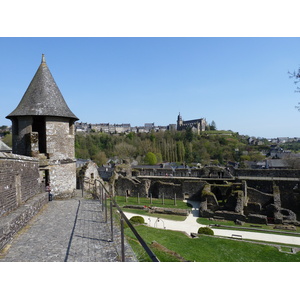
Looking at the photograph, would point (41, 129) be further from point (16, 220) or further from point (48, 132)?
point (16, 220)

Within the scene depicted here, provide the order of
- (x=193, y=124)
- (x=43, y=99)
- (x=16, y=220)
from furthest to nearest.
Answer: (x=193, y=124) < (x=43, y=99) < (x=16, y=220)

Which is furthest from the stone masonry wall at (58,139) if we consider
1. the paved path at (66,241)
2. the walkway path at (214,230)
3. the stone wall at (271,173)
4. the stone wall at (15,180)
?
the stone wall at (271,173)

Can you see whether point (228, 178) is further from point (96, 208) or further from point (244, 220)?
point (96, 208)

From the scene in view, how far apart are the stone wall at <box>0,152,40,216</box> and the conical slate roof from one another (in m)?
2.76

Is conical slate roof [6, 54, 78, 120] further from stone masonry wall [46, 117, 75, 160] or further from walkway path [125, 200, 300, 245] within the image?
walkway path [125, 200, 300, 245]

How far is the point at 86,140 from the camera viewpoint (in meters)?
70.8

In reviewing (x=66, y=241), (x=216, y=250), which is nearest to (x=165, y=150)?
(x=216, y=250)

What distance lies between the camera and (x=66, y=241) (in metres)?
Answer: 5.71

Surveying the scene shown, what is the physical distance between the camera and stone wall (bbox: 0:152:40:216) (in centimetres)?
639

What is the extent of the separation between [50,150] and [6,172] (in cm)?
547

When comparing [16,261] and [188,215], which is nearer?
[16,261]

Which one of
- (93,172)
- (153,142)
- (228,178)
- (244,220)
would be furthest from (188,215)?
(153,142)

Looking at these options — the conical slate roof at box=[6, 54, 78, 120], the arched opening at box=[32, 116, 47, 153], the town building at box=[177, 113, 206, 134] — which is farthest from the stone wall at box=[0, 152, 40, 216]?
the town building at box=[177, 113, 206, 134]

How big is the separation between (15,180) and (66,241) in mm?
3119
